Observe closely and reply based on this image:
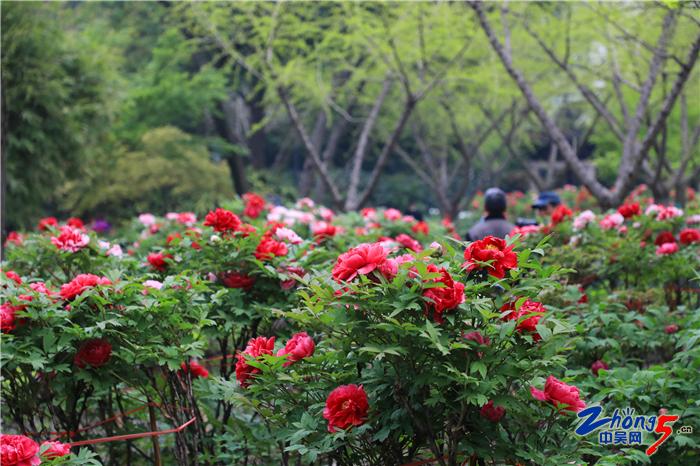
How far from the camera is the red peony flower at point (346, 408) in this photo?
2213mm

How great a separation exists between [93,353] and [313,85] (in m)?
9.55

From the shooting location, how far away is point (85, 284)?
2869mm

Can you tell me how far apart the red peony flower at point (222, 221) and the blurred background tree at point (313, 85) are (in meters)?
2.64

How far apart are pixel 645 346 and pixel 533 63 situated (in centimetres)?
1030

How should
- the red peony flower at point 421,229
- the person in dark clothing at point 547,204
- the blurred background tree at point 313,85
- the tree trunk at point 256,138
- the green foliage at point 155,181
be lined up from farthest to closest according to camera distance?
the tree trunk at point 256,138
the green foliage at point 155,181
the blurred background tree at point 313,85
the person in dark clothing at point 547,204
the red peony flower at point 421,229

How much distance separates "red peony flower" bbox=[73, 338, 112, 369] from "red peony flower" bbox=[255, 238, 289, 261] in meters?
0.83

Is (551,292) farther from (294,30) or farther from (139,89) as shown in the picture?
(139,89)

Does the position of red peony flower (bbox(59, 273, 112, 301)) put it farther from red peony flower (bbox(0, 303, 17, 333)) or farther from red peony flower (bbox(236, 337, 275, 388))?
red peony flower (bbox(236, 337, 275, 388))

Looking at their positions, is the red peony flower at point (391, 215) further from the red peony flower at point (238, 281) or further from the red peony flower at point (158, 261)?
the red peony flower at point (238, 281)

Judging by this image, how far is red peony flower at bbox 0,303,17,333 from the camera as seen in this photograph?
2811mm

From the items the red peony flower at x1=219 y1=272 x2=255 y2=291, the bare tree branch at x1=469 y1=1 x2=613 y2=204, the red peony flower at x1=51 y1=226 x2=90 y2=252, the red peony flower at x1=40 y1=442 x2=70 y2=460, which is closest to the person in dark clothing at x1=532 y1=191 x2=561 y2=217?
the bare tree branch at x1=469 y1=1 x2=613 y2=204

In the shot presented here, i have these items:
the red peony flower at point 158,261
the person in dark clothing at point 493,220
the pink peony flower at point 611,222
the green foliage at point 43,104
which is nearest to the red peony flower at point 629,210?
the pink peony flower at point 611,222

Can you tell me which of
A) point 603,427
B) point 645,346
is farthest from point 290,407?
point 645,346

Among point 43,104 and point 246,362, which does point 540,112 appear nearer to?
point 246,362
